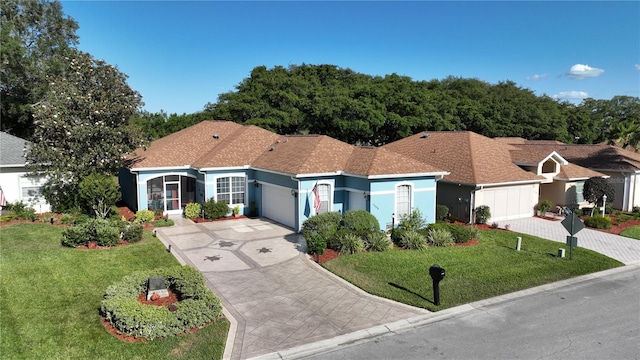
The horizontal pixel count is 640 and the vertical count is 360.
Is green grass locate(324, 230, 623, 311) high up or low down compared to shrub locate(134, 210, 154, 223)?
down

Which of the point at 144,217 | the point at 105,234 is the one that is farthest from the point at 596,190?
the point at 105,234

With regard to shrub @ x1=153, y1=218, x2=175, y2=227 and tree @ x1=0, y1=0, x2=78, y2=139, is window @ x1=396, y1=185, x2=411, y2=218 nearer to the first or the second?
shrub @ x1=153, y1=218, x2=175, y2=227

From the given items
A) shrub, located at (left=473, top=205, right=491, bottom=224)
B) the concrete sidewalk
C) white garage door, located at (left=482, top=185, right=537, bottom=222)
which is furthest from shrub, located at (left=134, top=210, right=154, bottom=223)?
the concrete sidewalk

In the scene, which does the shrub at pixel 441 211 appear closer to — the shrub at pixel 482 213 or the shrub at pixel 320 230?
the shrub at pixel 482 213

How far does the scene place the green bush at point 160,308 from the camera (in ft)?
28.7

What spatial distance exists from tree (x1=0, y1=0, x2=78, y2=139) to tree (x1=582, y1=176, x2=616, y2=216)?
3767 cm

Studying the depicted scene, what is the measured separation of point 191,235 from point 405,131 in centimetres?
2464

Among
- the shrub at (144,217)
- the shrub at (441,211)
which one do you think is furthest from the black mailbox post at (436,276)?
the shrub at (144,217)

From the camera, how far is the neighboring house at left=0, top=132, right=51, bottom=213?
2152cm

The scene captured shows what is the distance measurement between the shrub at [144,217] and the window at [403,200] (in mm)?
12573

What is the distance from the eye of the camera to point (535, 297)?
465 inches

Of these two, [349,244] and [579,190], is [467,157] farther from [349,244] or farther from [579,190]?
[349,244]

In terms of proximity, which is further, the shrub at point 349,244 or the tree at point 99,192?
the tree at point 99,192

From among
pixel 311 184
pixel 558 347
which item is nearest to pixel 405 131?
pixel 311 184
